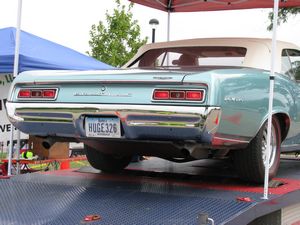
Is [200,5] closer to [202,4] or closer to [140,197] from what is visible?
[202,4]

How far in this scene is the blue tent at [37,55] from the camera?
7.16 meters

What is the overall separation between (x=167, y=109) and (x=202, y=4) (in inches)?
161

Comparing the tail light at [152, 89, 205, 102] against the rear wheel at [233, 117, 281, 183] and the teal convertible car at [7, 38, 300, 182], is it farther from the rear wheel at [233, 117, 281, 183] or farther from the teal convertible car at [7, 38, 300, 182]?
the rear wheel at [233, 117, 281, 183]

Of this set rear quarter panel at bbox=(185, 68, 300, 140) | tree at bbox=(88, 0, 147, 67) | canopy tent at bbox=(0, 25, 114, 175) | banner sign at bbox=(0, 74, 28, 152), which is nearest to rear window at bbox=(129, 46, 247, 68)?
rear quarter panel at bbox=(185, 68, 300, 140)

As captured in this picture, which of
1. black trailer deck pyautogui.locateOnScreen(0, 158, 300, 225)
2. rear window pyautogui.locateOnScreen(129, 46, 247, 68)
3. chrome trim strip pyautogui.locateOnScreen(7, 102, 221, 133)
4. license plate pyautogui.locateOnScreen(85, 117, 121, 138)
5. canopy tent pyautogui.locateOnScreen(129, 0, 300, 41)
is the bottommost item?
black trailer deck pyautogui.locateOnScreen(0, 158, 300, 225)

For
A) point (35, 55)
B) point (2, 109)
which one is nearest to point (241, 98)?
point (35, 55)

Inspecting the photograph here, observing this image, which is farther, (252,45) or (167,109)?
(252,45)

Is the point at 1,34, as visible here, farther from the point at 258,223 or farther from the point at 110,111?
the point at 258,223

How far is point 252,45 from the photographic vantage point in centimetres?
453

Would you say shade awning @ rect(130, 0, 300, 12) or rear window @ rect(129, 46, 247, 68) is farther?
shade awning @ rect(130, 0, 300, 12)

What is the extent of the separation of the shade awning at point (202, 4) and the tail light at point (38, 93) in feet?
10.3

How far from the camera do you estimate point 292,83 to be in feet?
15.0

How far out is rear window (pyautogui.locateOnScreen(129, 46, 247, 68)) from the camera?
4.53 m

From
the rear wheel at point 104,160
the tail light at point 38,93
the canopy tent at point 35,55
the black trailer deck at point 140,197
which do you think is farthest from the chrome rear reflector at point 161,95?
the canopy tent at point 35,55
